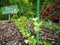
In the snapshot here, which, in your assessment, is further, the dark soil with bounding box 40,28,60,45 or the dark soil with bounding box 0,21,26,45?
the dark soil with bounding box 0,21,26,45

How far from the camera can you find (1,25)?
3.93m

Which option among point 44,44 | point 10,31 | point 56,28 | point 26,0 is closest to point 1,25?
point 10,31

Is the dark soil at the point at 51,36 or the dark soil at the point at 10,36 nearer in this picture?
the dark soil at the point at 51,36

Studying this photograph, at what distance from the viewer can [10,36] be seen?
336 cm

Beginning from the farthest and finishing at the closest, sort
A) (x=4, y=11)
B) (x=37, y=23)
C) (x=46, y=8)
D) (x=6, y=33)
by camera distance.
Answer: (x=46, y=8) < (x=4, y=11) < (x=6, y=33) < (x=37, y=23)

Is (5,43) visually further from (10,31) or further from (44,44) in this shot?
(44,44)

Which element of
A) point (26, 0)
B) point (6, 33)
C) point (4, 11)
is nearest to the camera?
point (6, 33)

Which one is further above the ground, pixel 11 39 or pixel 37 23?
pixel 37 23

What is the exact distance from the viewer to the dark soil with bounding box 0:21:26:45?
318 cm

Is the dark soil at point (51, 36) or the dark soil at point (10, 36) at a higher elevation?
the dark soil at point (51, 36)

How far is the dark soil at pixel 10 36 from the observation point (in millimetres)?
3182

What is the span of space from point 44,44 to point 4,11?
1802mm

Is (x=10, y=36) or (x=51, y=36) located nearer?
(x=51, y=36)

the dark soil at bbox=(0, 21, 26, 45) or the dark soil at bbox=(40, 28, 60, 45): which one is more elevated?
the dark soil at bbox=(40, 28, 60, 45)
